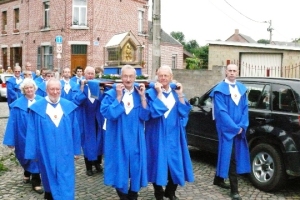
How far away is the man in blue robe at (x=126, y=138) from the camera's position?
17.4ft

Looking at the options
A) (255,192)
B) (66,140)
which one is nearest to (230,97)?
(255,192)

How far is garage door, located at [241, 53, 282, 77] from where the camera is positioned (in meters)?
15.9

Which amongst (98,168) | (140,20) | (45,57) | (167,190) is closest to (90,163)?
(98,168)

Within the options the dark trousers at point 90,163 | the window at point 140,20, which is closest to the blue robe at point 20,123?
the dark trousers at point 90,163

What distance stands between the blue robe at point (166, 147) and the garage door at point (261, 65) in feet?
35.4

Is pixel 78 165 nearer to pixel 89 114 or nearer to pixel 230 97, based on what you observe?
pixel 89 114

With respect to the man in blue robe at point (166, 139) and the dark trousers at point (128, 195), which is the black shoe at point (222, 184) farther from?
the dark trousers at point (128, 195)

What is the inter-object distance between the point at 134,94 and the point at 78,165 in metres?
3.29

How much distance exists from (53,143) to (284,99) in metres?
3.48

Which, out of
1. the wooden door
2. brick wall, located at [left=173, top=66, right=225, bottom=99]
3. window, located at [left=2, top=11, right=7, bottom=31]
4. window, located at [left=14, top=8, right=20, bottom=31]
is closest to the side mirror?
brick wall, located at [left=173, top=66, right=225, bottom=99]

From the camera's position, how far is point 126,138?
5324mm

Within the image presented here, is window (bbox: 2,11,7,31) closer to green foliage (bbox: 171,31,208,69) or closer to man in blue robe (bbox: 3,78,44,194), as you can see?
green foliage (bbox: 171,31,208,69)

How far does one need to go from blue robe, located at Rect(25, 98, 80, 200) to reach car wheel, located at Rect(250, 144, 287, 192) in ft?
9.82

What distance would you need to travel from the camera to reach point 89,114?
7375mm
